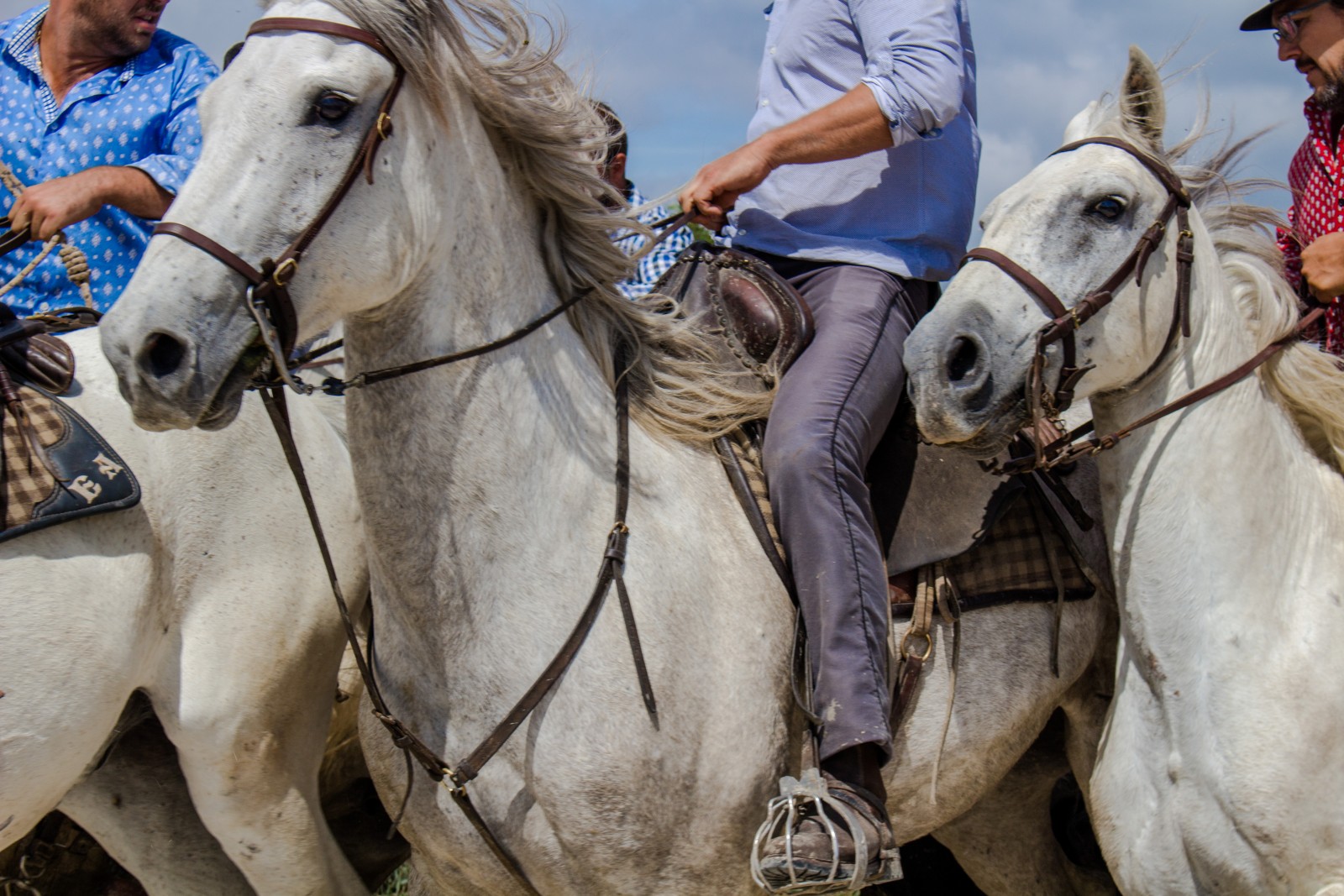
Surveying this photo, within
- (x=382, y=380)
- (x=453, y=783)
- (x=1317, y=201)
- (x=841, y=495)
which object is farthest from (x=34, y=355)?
(x=1317, y=201)

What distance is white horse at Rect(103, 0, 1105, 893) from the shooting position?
8.36ft

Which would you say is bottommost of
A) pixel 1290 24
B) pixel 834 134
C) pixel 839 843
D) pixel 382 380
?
pixel 839 843

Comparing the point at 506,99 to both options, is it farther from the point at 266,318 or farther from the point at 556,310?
the point at 266,318

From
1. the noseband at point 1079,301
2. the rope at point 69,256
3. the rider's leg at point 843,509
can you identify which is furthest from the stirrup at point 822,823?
the rope at point 69,256

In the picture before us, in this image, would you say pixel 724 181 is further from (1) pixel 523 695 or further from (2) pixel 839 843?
(2) pixel 839 843

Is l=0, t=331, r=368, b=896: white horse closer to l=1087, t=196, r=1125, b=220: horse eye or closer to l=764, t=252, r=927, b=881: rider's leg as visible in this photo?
l=764, t=252, r=927, b=881: rider's leg

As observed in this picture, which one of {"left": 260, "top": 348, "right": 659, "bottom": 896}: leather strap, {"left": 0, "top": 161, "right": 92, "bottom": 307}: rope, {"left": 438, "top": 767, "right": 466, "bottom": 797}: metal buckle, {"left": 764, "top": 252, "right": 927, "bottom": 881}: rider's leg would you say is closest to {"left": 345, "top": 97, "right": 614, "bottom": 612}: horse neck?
{"left": 260, "top": 348, "right": 659, "bottom": 896}: leather strap

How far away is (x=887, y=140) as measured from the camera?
3242 millimetres

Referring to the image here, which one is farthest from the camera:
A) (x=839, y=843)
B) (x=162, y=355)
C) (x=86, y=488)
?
(x=86, y=488)

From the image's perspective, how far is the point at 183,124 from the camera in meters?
3.61

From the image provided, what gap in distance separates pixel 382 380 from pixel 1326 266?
235 cm

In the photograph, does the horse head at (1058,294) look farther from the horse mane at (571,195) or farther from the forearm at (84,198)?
the forearm at (84,198)

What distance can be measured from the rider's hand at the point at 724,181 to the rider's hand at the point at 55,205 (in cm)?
154

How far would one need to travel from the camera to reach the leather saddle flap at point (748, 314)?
Result: 10.9 ft
